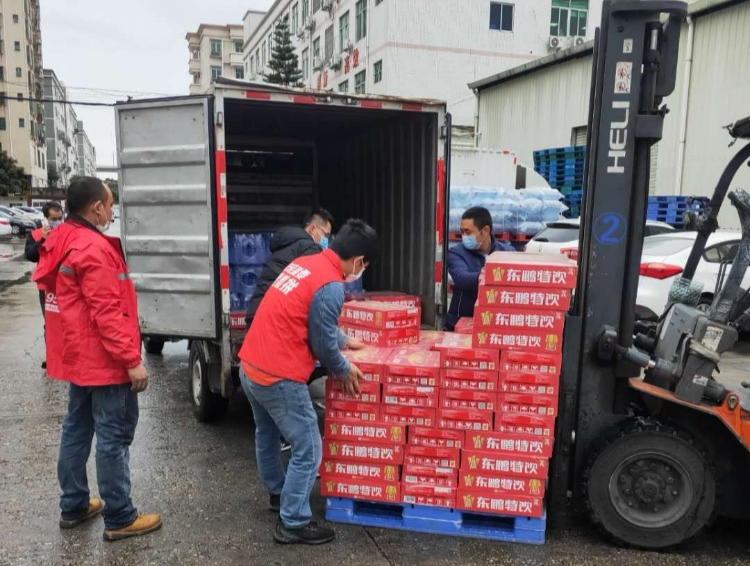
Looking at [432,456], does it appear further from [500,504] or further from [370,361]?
[370,361]

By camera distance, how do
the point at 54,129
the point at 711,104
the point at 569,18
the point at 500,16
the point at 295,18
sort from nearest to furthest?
the point at 711,104 < the point at 500,16 < the point at 569,18 < the point at 295,18 < the point at 54,129

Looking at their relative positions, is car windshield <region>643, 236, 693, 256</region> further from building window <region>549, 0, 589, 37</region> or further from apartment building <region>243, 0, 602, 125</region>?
building window <region>549, 0, 589, 37</region>

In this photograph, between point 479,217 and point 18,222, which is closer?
point 479,217

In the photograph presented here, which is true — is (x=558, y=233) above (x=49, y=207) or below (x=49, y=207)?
below

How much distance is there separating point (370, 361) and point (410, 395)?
29cm

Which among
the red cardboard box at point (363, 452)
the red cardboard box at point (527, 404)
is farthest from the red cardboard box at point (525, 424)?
the red cardboard box at point (363, 452)

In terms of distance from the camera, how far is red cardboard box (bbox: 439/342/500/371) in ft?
11.1

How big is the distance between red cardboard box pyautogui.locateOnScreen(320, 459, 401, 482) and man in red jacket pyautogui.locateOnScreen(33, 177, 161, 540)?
1.10 metres

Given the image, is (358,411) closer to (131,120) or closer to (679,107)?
(131,120)

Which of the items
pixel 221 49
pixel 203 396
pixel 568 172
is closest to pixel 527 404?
pixel 203 396

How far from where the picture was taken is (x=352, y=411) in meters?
3.56

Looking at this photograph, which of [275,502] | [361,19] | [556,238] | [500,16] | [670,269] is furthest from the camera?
[361,19]

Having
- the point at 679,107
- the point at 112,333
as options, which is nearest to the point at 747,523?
the point at 112,333

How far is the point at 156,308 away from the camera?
4.98 meters
